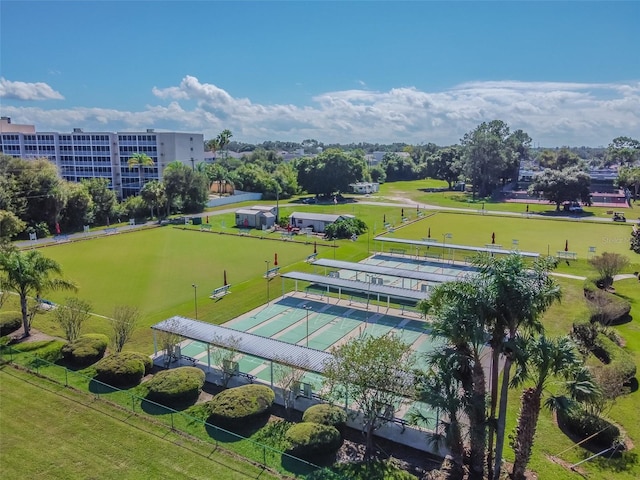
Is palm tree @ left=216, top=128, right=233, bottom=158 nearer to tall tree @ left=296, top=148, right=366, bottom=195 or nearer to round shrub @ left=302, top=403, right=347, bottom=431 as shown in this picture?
tall tree @ left=296, top=148, right=366, bottom=195

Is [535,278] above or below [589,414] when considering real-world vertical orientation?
above

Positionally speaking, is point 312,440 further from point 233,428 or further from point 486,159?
point 486,159

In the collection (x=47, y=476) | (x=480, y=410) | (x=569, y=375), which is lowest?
(x=47, y=476)

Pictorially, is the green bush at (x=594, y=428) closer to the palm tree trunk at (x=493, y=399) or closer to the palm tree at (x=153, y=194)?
the palm tree trunk at (x=493, y=399)

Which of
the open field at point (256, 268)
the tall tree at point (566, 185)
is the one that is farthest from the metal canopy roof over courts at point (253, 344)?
the tall tree at point (566, 185)

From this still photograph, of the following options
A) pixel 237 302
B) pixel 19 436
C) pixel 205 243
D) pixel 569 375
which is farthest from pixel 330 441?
pixel 205 243

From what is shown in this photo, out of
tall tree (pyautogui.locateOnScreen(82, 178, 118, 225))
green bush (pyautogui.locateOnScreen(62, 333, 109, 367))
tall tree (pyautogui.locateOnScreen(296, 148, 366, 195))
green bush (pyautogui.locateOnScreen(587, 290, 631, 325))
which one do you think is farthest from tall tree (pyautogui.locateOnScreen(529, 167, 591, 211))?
green bush (pyautogui.locateOnScreen(62, 333, 109, 367))

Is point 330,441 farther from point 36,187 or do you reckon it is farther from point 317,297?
point 36,187
